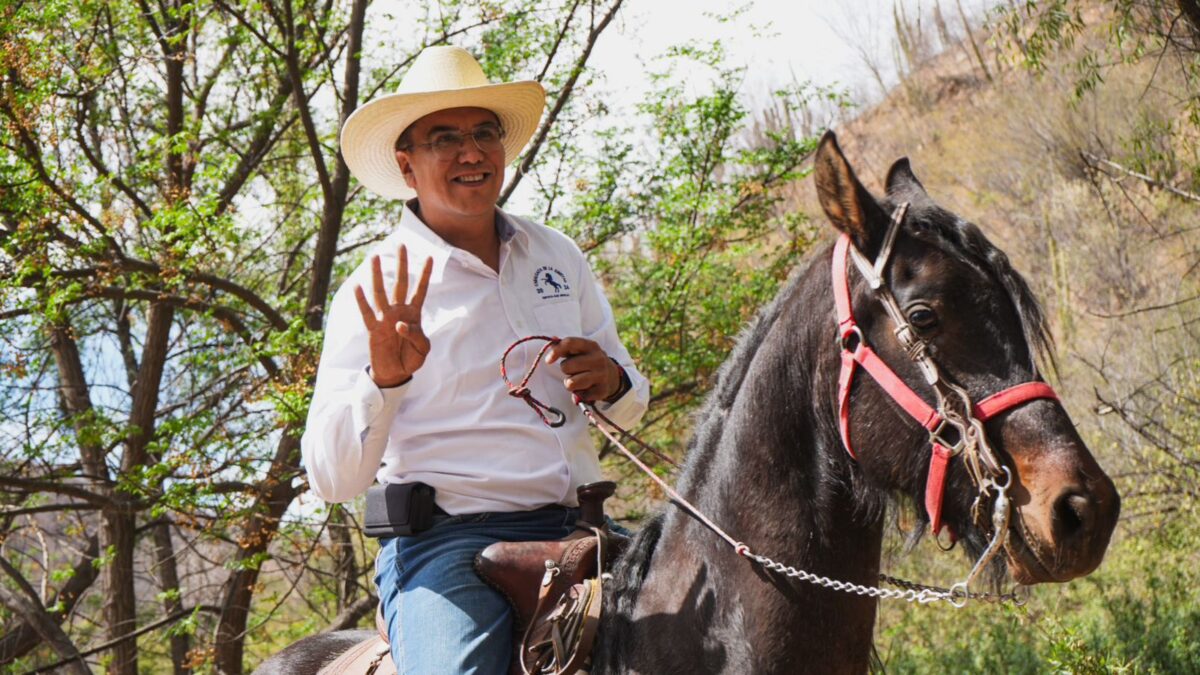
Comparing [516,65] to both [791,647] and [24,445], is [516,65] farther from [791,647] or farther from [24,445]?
[791,647]

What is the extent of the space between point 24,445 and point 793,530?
839 cm

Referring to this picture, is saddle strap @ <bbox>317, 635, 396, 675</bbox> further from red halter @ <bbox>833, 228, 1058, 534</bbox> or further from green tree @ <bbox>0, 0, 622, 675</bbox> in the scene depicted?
green tree @ <bbox>0, 0, 622, 675</bbox>

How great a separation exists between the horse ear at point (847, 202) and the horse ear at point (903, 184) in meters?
0.13

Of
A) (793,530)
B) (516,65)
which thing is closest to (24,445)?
(516,65)

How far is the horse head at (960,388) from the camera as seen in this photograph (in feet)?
7.36

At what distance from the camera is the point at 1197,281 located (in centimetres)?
1667

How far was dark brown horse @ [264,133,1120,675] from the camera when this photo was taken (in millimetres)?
2291

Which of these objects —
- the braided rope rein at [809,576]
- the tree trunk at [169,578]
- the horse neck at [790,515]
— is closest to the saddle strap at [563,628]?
the horse neck at [790,515]

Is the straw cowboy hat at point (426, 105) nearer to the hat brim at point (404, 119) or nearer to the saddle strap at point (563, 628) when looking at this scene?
the hat brim at point (404, 119)

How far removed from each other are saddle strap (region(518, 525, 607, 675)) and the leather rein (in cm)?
40

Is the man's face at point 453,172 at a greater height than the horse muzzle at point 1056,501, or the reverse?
the man's face at point 453,172

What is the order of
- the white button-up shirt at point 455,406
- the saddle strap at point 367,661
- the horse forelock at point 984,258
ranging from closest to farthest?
the horse forelock at point 984,258
the white button-up shirt at point 455,406
the saddle strap at point 367,661

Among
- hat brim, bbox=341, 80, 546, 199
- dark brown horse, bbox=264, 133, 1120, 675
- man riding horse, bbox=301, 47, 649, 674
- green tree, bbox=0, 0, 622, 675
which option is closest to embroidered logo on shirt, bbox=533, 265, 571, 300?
man riding horse, bbox=301, 47, 649, 674

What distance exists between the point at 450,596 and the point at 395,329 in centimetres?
71
